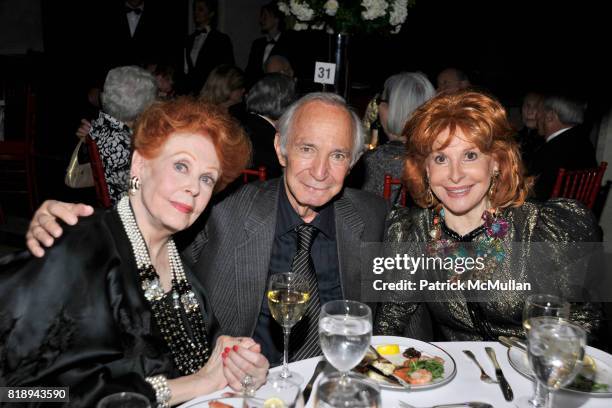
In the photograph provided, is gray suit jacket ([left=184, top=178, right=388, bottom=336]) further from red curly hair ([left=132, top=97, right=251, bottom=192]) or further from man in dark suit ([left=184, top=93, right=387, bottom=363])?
red curly hair ([left=132, top=97, right=251, bottom=192])

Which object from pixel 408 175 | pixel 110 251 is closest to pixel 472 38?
pixel 408 175

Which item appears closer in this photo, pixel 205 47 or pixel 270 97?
pixel 270 97

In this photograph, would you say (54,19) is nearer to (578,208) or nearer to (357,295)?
(357,295)

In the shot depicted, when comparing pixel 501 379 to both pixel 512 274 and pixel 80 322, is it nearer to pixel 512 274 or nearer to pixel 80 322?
pixel 512 274

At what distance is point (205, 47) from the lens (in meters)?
7.13

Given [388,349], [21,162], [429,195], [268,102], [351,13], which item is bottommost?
[21,162]

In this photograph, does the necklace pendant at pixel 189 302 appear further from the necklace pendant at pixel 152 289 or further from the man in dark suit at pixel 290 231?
the man in dark suit at pixel 290 231

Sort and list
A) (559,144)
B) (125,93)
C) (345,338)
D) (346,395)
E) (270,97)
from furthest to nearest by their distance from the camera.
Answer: (559,144), (270,97), (125,93), (345,338), (346,395)

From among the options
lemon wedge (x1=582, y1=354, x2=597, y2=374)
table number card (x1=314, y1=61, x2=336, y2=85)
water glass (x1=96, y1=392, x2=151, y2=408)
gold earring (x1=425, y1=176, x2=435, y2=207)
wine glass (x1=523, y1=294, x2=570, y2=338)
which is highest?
table number card (x1=314, y1=61, x2=336, y2=85)

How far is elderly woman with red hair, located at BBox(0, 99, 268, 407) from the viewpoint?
1421 millimetres

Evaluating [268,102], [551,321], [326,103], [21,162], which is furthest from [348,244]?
[21,162]

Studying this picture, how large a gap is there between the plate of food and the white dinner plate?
7.3 inches

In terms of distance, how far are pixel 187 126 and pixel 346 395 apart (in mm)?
1084

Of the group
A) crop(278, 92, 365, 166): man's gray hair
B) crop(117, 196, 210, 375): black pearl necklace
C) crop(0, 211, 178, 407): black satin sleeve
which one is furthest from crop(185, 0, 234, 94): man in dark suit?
crop(0, 211, 178, 407): black satin sleeve
